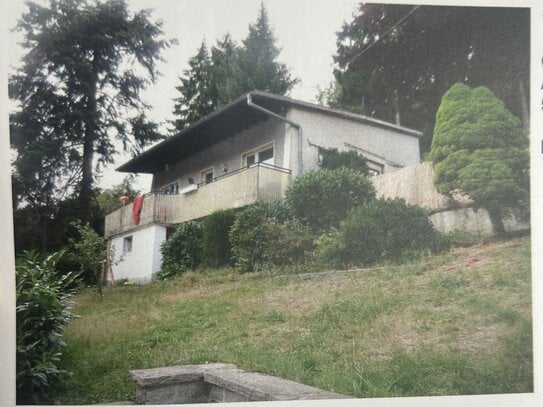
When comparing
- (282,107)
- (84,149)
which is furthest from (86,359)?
(282,107)

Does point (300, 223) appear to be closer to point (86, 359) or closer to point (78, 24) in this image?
point (86, 359)

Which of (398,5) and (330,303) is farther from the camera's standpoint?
(398,5)

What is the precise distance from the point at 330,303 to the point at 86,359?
127 cm

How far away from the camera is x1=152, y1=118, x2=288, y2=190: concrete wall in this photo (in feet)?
9.04

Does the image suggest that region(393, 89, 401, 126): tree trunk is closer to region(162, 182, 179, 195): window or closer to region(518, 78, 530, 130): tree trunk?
region(518, 78, 530, 130): tree trunk

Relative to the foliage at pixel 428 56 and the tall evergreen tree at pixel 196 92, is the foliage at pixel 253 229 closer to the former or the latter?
the tall evergreen tree at pixel 196 92

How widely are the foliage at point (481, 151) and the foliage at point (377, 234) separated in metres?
0.23

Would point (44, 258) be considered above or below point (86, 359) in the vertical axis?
above

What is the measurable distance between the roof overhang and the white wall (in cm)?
41

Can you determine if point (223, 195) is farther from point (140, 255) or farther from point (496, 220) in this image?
point (496, 220)

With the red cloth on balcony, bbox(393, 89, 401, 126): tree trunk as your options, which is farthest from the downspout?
the red cloth on balcony

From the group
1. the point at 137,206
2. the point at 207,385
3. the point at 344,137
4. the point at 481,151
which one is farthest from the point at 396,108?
the point at 207,385

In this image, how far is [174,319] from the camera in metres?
2.62

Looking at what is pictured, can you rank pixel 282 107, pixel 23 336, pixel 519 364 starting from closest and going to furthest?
pixel 23 336 → pixel 519 364 → pixel 282 107
